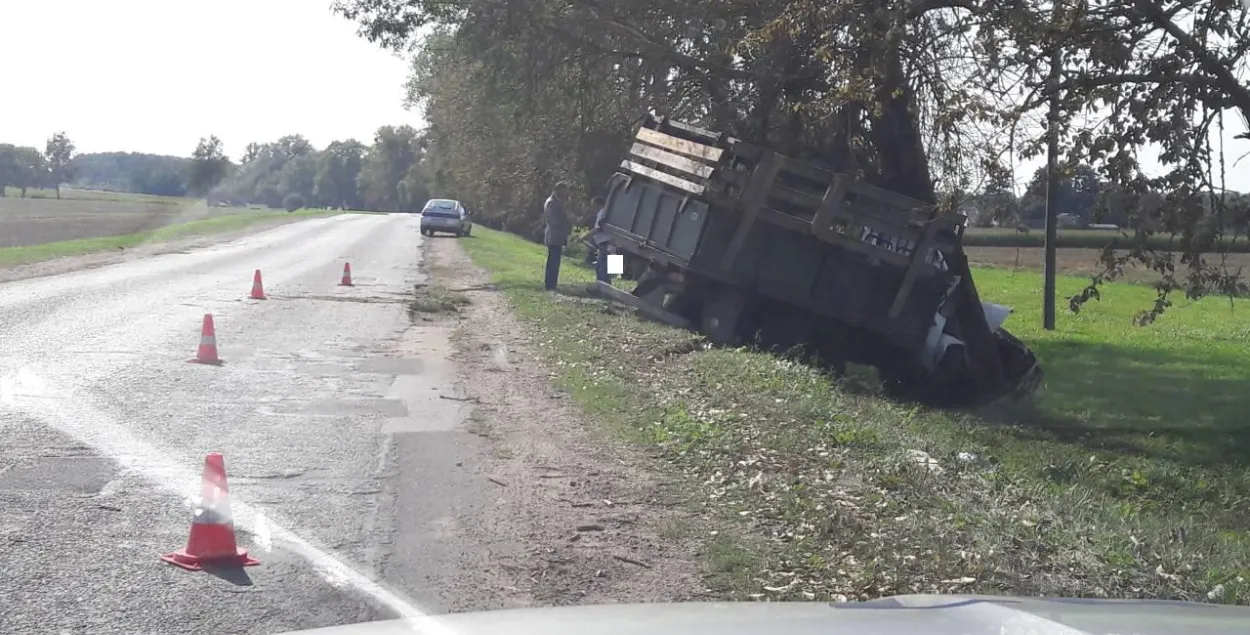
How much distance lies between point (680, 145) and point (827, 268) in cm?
230

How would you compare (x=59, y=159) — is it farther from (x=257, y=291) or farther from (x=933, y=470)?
(x=933, y=470)

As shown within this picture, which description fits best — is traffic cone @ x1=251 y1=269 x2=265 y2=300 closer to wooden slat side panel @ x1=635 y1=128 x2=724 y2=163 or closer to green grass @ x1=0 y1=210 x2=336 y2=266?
wooden slat side panel @ x1=635 y1=128 x2=724 y2=163

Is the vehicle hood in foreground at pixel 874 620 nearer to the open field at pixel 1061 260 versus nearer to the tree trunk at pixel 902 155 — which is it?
the tree trunk at pixel 902 155

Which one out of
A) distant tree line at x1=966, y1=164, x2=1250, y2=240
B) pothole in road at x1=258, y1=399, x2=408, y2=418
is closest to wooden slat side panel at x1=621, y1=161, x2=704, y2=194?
distant tree line at x1=966, y1=164, x2=1250, y2=240

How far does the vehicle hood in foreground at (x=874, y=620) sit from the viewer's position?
283 cm

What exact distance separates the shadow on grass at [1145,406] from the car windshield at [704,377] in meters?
0.10

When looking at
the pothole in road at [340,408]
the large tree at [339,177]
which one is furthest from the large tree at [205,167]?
the large tree at [339,177]

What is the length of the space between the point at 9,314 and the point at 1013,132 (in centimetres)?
1170

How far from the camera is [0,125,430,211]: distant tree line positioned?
71312 millimetres

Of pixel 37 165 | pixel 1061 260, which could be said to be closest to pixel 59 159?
pixel 37 165

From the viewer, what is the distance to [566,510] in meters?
7.32

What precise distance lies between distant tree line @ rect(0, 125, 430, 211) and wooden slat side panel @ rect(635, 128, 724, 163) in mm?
34767

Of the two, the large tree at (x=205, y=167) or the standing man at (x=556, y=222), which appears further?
the large tree at (x=205, y=167)

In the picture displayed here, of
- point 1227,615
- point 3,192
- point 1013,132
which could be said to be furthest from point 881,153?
point 3,192
